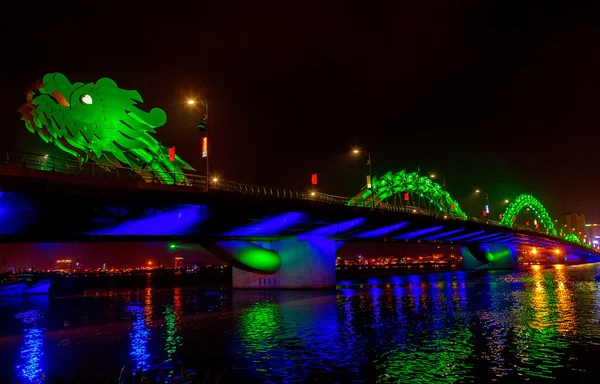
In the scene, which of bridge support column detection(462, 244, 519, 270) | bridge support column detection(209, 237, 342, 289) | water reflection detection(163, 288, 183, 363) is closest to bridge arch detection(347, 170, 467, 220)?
bridge support column detection(462, 244, 519, 270)

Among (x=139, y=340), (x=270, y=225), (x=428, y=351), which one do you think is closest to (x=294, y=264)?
(x=270, y=225)

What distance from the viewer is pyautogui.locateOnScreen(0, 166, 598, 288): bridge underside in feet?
113

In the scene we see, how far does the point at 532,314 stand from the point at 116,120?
40084 millimetres

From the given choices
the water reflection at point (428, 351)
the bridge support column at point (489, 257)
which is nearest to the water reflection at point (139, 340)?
the water reflection at point (428, 351)

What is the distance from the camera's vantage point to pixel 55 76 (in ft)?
144

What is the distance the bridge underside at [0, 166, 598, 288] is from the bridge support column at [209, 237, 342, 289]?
12 cm

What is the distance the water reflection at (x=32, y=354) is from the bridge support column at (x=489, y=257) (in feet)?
388

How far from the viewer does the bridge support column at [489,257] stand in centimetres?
13525

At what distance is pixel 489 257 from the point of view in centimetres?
13812

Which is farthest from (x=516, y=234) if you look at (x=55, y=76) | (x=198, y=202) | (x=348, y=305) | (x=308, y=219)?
(x=55, y=76)

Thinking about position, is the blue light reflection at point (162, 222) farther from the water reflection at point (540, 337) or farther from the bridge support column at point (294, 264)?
the water reflection at point (540, 337)

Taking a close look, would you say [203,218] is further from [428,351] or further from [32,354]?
[428,351]

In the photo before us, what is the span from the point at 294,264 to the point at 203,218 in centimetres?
1909

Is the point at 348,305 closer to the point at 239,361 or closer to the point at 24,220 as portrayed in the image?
the point at 239,361
